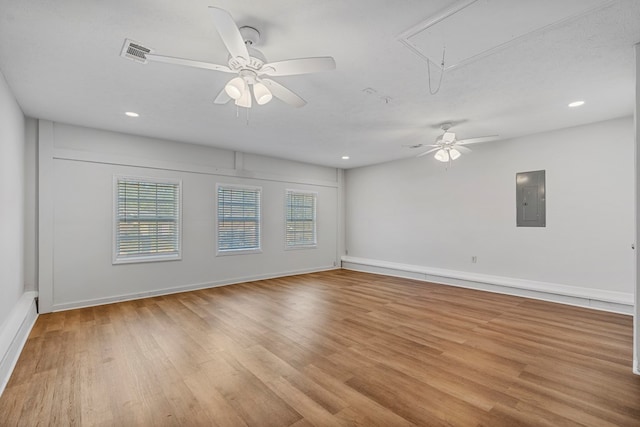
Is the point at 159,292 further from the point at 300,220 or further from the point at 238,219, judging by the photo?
the point at 300,220

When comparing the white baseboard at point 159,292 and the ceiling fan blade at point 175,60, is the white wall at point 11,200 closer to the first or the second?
the white baseboard at point 159,292

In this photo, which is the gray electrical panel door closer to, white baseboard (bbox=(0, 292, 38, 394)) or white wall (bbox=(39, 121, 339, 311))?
white wall (bbox=(39, 121, 339, 311))

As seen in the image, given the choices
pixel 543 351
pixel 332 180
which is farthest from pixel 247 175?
pixel 543 351

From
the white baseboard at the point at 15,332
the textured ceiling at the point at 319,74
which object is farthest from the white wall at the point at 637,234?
the white baseboard at the point at 15,332

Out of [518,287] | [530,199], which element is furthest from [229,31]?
[518,287]

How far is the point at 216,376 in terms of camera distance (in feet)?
8.03

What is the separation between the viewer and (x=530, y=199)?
5.02 meters

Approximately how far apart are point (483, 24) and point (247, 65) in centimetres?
176

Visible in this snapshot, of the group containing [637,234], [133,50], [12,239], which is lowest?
[12,239]

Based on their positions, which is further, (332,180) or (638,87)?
(332,180)

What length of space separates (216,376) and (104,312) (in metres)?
2.83

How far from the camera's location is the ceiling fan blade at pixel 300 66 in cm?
Answer: 194

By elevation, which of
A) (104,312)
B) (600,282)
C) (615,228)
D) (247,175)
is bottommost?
(104,312)

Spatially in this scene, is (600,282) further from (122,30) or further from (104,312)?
(104,312)
